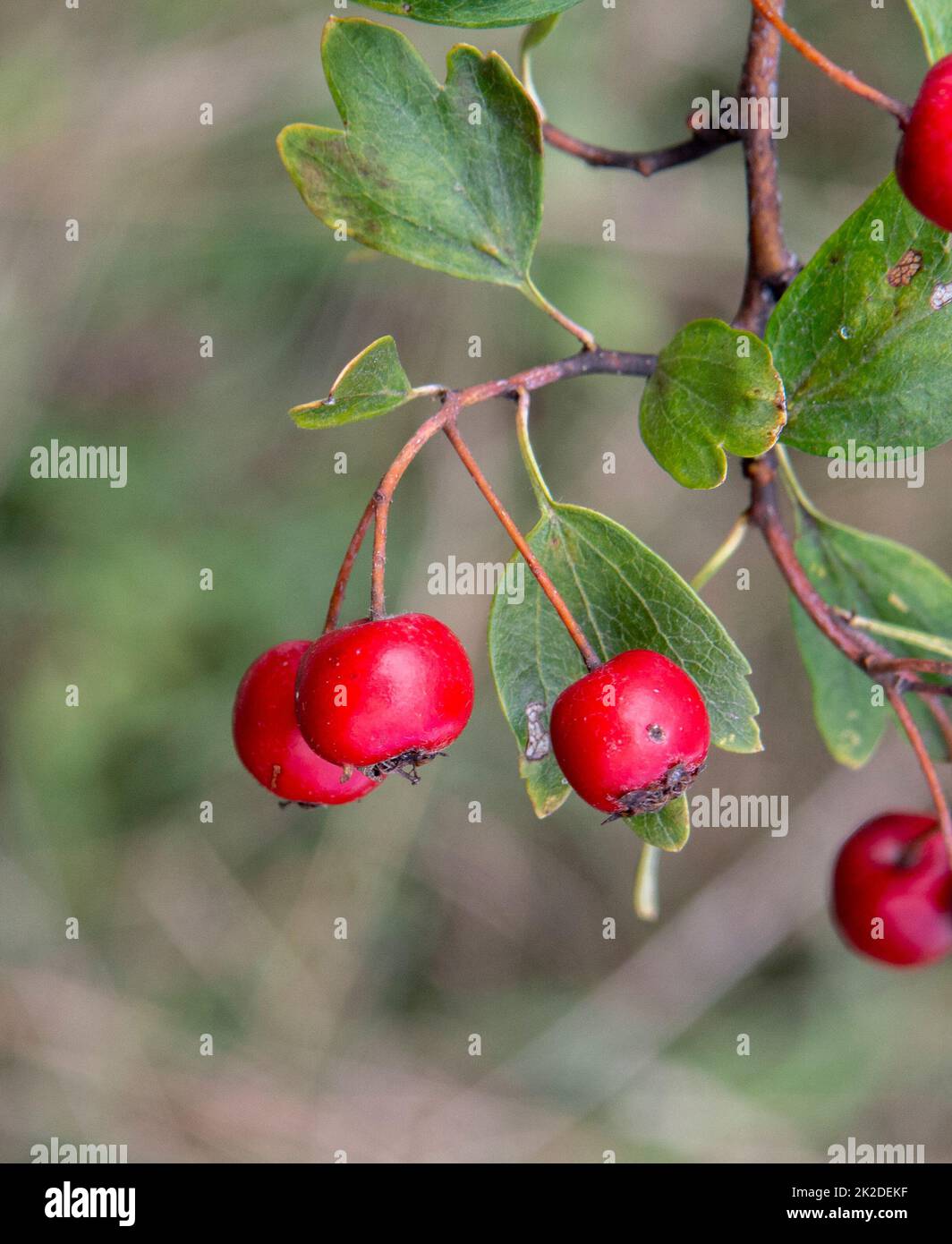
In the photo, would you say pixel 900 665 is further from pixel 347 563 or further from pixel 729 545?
pixel 347 563

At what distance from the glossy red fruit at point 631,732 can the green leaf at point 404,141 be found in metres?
0.69

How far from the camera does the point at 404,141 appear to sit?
1.54 meters

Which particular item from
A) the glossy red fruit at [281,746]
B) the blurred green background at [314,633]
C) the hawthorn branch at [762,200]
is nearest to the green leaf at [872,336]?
the hawthorn branch at [762,200]

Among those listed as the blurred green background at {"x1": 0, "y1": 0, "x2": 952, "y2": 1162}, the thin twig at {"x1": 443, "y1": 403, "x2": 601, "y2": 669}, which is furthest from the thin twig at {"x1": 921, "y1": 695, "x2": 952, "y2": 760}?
the blurred green background at {"x1": 0, "y1": 0, "x2": 952, "y2": 1162}

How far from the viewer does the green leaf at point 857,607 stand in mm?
2080

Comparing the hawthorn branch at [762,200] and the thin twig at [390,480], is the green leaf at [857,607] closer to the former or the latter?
the hawthorn branch at [762,200]

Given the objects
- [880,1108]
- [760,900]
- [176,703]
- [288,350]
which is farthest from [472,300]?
[880,1108]

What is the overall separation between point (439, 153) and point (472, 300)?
10.5ft

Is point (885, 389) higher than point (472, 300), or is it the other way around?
point (472, 300)

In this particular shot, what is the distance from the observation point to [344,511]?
4.75 m

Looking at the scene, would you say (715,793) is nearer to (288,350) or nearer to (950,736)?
(288,350)

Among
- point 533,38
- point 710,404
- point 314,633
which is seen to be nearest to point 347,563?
point 710,404

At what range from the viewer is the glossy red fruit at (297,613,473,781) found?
1.38m

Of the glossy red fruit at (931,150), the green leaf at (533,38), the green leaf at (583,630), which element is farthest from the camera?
the green leaf at (533,38)
